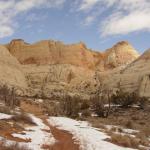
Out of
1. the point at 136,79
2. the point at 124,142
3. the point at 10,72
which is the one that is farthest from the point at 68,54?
the point at 124,142

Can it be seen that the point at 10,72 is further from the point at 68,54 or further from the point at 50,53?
the point at 68,54

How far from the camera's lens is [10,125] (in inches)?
737

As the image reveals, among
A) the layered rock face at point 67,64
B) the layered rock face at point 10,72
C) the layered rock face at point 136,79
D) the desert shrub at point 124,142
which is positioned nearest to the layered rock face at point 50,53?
the layered rock face at point 67,64

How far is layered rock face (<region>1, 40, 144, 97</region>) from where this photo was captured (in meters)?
95.0

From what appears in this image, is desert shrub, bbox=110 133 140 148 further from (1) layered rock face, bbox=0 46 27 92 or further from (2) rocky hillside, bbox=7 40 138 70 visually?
(2) rocky hillside, bbox=7 40 138 70

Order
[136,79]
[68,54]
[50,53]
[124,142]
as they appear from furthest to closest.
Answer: [50,53] < [68,54] < [136,79] < [124,142]

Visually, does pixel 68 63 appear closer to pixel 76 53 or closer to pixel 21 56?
pixel 76 53

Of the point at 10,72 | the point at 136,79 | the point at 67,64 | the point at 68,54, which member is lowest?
the point at 136,79

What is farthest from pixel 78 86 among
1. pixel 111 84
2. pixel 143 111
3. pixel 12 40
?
pixel 143 111

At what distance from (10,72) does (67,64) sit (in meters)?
30.1

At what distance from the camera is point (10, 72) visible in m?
87.2

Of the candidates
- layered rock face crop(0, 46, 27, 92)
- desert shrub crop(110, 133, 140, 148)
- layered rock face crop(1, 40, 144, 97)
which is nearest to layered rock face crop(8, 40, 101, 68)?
layered rock face crop(1, 40, 144, 97)

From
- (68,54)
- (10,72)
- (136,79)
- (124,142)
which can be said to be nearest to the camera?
(124,142)

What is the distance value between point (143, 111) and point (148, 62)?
1837 inches
